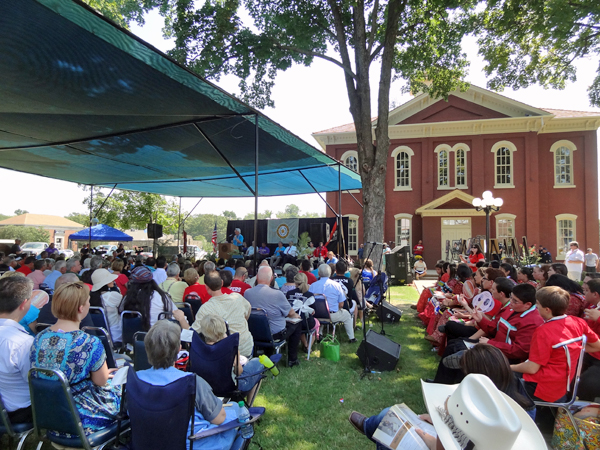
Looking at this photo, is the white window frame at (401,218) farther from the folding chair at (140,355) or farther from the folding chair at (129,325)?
the folding chair at (140,355)

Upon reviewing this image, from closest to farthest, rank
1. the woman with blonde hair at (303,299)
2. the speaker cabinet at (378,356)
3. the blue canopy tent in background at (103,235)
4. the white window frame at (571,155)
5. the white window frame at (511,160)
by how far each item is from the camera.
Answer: the speaker cabinet at (378,356) → the woman with blonde hair at (303,299) → the blue canopy tent in background at (103,235) → the white window frame at (571,155) → the white window frame at (511,160)

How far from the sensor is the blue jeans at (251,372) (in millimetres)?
2800

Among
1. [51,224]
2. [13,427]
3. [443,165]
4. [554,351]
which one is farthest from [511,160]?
[51,224]

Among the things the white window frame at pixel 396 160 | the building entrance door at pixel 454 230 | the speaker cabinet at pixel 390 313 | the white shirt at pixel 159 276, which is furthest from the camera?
the white window frame at pixel 396 160

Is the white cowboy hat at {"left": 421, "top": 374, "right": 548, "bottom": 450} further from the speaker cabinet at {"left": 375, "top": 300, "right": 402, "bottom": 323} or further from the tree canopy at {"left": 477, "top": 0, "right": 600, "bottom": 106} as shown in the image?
the tree canopy at {"left": 477, "top": 0, "right": 600, "bottom": 106}

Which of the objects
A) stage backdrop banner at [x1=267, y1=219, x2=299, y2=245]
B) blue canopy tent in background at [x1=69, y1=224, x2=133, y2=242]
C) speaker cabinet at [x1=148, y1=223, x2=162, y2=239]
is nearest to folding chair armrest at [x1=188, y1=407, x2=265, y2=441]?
speaker cabinet at [x1=148, y1=223, x2=162, y2=239]

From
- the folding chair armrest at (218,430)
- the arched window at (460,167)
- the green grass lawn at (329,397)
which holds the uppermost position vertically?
the arched window at (460,167)

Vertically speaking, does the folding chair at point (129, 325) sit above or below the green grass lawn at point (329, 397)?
above

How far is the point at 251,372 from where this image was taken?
114 inches

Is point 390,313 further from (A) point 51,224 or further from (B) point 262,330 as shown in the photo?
(A) point 51,224

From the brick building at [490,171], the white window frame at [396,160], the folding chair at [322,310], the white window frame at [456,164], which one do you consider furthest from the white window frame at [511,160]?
the folding chair at [322,310]

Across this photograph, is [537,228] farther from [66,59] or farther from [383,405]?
[66,59]

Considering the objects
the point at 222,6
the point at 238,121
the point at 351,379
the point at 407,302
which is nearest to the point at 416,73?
the point at 222,6

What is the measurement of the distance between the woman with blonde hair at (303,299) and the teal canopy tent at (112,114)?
1583mm
